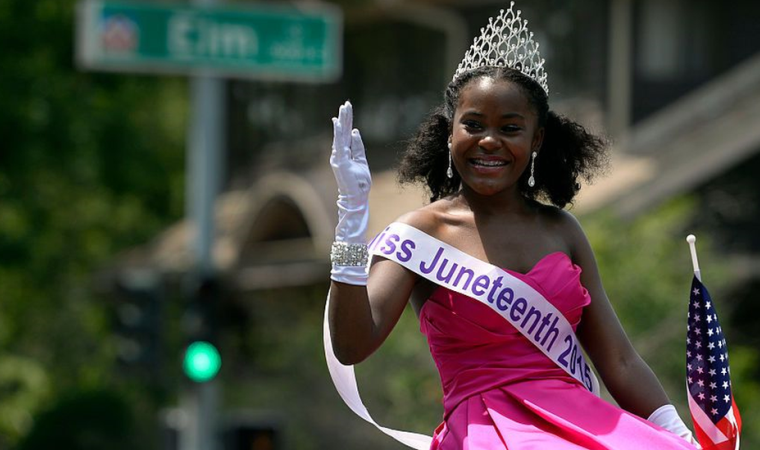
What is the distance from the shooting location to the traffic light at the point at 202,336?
39.9ft

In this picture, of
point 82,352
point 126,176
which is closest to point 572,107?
point 126,176

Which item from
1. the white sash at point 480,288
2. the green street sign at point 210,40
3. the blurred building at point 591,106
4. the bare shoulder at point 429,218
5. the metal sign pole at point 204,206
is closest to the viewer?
the white sash at point 480,288

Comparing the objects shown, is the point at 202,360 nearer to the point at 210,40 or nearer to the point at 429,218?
the point at 210,40

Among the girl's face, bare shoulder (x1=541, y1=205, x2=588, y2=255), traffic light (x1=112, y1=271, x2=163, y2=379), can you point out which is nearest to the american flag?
bare shoulder (x1=541, y1=205, x2=588, y2=255)

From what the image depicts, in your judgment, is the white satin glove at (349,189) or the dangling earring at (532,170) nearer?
the white satin glove at (349,189)

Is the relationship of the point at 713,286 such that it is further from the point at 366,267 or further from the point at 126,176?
the point at 126,176

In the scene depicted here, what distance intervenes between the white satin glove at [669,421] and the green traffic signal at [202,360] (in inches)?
331

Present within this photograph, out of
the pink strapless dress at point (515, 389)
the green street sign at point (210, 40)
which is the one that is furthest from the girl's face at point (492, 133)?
the green street sign at point (210, 40)

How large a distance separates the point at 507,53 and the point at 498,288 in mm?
590

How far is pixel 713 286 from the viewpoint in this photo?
466 inches

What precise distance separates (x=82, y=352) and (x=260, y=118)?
159 inches

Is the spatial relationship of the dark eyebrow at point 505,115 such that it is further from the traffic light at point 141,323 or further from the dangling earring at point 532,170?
the traffic light at point 141,323

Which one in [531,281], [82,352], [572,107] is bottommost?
[82,352]

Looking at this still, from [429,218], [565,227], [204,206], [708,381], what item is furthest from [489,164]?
[204,206]
